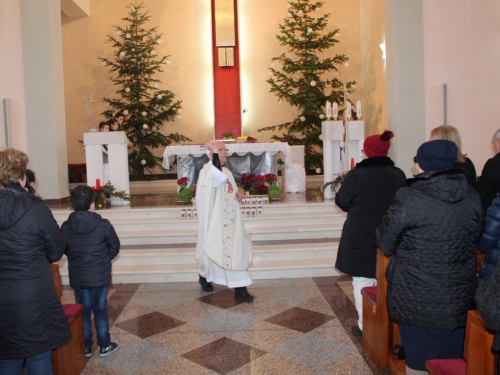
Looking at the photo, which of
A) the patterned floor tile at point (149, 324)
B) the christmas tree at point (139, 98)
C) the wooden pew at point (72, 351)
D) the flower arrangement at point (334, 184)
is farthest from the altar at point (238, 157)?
the wooden pew at point (72, 351)

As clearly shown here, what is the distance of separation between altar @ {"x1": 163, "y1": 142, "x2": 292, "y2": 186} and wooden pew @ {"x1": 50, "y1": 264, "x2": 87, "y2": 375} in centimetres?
618

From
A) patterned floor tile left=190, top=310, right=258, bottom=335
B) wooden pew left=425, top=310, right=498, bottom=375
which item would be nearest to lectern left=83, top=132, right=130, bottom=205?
patterned floor tile left=190, top=310, right=258, bottom=335

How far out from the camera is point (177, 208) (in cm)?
827

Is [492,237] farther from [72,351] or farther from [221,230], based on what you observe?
[221,230]

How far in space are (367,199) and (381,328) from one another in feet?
3.08

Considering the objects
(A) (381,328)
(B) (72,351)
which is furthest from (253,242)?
(B) (72,351)

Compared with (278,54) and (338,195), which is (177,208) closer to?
(338,195)

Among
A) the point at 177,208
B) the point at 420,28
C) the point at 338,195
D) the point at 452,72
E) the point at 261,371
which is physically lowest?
the point at 261,371

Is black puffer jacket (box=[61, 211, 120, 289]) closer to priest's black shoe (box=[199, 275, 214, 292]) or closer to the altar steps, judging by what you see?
priest's black shoe (box=[199, 275, 214, 292])

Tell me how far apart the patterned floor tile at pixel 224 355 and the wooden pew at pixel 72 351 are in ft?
2.53

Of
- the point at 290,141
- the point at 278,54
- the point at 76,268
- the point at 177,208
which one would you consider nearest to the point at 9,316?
the point at 76,268

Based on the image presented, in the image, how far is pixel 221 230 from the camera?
5.44 meters

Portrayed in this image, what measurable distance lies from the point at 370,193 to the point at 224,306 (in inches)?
81.5

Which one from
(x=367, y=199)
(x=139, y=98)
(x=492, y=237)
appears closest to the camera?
(x=492, y=237)
